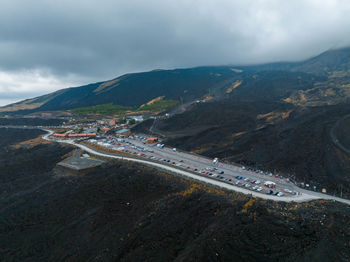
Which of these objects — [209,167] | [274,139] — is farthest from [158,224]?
[274,139]

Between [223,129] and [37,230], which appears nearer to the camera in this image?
[37,230]

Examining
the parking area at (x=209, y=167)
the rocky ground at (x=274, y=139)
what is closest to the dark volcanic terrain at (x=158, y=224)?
the parking area at (x=209, y=167)

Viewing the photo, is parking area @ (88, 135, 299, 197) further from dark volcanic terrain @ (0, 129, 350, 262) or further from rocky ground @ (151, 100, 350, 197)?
dark volcanic terrain @ (0, 129, 350, 262)

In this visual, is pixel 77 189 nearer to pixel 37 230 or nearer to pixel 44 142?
pixel 37 230

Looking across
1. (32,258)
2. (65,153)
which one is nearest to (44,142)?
(65,153)

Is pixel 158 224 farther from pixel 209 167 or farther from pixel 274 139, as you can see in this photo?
pixel 274 139

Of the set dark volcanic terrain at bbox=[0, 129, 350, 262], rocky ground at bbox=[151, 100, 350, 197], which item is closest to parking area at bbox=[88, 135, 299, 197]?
rocky ground at bbox=[151, 100, 350, 197]

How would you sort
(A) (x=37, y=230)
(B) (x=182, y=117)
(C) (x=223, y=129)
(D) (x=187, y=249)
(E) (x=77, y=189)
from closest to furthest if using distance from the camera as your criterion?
(D) (x=187, y=249) < (A) (x=37, y=230) < (E) (x=77, y=189) < (C) (x=223, y=129) < (B) (x=182, y=117)

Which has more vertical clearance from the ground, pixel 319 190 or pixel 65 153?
pixel 65 153

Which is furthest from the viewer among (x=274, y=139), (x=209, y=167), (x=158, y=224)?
(x=274, y=139)
